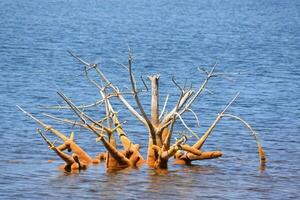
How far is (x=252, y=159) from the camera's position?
33.4 m

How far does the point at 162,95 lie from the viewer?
5206 cm

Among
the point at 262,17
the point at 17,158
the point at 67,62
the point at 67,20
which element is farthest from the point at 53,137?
the point at 262,17

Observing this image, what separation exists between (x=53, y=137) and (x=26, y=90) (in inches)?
563

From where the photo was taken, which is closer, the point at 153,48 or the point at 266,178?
the point at 266,178

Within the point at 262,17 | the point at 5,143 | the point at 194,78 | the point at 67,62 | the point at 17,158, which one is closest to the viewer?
the point at 17,158

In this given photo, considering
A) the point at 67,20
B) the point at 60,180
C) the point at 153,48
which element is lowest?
the point at 60,180

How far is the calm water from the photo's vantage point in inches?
1125

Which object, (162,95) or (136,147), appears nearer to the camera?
(136,147)

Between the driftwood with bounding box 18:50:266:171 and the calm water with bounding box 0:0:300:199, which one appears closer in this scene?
the calm water with bounding box 0:0:300:199

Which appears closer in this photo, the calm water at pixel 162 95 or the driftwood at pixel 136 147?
the calm water at pixel 162 95

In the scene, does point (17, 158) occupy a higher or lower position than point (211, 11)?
lower

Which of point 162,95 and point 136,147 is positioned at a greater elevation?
point 162,95

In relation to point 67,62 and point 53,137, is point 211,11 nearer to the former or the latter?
point 67,62

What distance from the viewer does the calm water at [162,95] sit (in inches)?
1125
